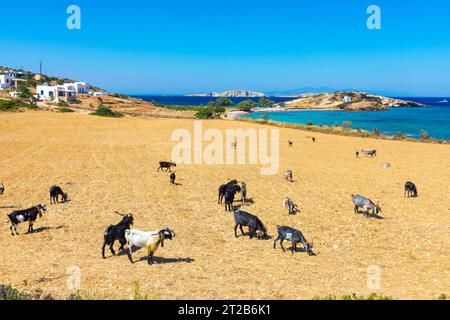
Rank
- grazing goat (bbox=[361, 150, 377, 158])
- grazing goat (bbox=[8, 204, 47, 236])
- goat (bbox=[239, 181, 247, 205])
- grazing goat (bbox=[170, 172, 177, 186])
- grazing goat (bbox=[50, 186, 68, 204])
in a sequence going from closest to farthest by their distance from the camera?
1. grazing goat (bbox=[8, 204, 47, 236])
2. grazing goat (bbox=[50, 186, 68, 204])
3. goat (bbox=[239, 181, 247, 205])
4. grazing goat (bbox=[170, 172, 177, 186])
5. grazing goat (bbox=[361, 150, 377, 158])

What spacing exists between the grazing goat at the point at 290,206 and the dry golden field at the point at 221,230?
408 millimetres

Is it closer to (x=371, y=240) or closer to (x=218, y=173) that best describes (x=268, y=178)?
(x=218, y=173)

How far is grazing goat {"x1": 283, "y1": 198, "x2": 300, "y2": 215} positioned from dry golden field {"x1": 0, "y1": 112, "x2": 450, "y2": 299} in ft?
1.34

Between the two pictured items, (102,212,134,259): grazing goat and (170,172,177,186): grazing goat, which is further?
(170,172,177,186): grazing goat

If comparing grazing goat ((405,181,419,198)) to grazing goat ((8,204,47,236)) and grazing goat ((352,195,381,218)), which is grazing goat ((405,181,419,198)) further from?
grazing goat ((8,204,47,236))

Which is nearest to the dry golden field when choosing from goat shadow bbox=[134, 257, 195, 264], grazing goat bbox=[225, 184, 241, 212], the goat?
goat shadow bbox=[134, 257, 195, 264]

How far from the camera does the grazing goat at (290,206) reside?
58.1 feet

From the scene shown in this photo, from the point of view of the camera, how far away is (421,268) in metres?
12.1

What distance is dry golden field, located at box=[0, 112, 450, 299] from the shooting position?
10547 millimetres

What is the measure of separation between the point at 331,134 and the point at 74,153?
40.5 m

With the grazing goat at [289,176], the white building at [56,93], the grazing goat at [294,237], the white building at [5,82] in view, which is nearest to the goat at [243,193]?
the grazing goat at [294,237]

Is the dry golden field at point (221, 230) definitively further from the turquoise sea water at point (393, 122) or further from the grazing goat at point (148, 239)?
the turquoise sea water at point (393, 122)

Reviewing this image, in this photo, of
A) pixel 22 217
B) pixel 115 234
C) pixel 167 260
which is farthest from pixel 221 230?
pixel 22 217
